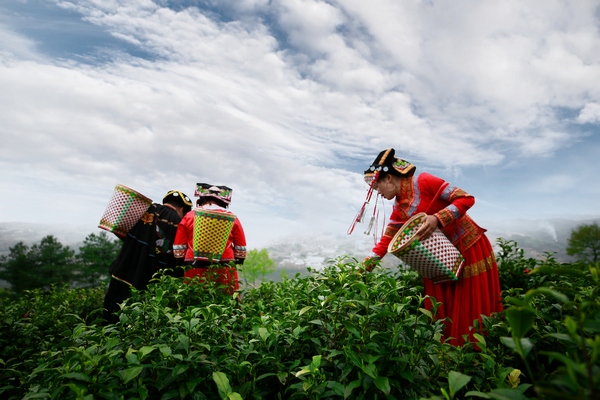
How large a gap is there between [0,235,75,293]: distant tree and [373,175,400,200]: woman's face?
13.3m

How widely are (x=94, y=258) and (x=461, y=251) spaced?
43.6 ft

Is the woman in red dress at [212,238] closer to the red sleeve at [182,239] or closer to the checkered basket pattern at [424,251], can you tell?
the red sleeve at [182,239]

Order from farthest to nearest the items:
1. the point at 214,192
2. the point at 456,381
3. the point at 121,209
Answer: the point at 121,209 < the point at 214,192 < the point at 456,381

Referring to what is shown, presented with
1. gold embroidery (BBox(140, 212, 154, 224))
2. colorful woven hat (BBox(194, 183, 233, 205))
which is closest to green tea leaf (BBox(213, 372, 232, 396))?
colorful woven hat (BBox(194, 183, 233, 205))

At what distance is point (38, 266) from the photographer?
13.4 m

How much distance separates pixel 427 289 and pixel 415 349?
1.93 meters

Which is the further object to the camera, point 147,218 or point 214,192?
point 147,218

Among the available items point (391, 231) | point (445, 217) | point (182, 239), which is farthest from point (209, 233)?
point (445, 217)

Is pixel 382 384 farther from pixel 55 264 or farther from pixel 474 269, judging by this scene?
pixel 55 264

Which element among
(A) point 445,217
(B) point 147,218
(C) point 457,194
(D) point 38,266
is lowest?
(D) point 38,266

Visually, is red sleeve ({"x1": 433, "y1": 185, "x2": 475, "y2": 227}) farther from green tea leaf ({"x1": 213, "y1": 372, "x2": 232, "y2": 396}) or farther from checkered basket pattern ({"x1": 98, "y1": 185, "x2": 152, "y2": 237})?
checkered basket pattern ({"x1": 98, "y1": 185, "x2": 152, "y2": 237})

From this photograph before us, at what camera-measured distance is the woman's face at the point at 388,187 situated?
341 centimetres

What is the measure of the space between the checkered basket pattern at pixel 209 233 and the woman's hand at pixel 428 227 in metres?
2.26

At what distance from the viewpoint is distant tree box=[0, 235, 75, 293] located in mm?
13008
